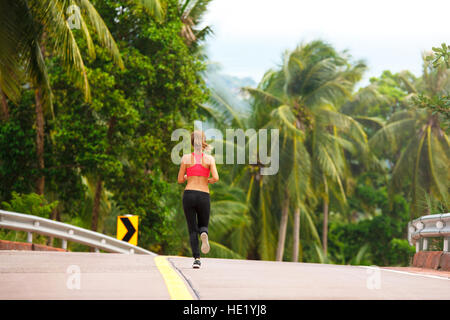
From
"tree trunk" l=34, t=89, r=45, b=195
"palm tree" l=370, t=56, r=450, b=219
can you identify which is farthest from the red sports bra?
"palm tree" l=370, t=56, r=450, b=219

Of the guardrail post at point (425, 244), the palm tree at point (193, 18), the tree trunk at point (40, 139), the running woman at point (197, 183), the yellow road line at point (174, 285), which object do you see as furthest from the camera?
the palm tree at point (193, 18)

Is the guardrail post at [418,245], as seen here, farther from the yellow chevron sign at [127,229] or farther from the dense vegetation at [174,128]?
the yellow chevron sign at [127,229]

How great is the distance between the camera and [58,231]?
15.5 meters

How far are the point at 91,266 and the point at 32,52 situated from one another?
8048mm

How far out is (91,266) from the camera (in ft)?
30.4

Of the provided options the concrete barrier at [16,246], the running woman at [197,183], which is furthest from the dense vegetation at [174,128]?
the running woman at [197,183]

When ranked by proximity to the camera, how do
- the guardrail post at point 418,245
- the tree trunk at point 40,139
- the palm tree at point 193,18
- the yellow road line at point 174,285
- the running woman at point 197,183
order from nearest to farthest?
the yellow road line at point 174,285
the running woman at point 197,183
the guardrail post at point 418,245
the tree trunk at point 40,139
the palm tree at point 193,18

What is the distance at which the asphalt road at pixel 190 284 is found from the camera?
19.9ft

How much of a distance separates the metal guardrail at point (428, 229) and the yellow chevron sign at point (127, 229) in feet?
22.5

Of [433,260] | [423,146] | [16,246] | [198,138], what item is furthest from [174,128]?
[423,146]

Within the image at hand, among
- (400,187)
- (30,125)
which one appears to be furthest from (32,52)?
(400,187)

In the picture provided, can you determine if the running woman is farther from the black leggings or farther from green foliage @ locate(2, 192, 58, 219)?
green foliage @ locate(2, 192, 58, 219)

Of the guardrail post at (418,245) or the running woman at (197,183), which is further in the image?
the guardrail post at (418,245)

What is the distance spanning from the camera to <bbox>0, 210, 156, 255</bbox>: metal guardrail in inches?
579
